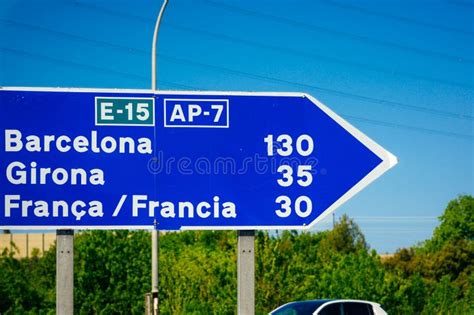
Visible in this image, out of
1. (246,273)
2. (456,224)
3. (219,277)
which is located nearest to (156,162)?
(246,273)

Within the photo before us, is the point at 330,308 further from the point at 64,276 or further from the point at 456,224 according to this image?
the point at 456,224

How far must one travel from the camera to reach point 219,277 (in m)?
53.7

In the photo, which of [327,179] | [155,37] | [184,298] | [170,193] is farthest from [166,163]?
[184,298]

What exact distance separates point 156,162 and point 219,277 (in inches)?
1867

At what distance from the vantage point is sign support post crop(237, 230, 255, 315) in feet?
21.3

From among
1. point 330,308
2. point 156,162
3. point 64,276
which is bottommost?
point 330,308

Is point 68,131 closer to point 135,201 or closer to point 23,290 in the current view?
point 135,201

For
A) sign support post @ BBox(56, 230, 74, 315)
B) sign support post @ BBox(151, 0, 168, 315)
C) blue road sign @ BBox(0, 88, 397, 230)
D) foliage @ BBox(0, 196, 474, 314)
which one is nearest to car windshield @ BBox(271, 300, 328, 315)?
sign support post @ BBox(151, 0, 168, 315)

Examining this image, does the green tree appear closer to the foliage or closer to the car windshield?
the foliage

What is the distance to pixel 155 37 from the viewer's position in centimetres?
3006

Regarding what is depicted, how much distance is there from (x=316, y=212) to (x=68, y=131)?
1.78 metres

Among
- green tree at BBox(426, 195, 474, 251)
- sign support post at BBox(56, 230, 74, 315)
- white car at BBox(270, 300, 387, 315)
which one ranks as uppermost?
green tree at BBox(426, 195, 474, 251)

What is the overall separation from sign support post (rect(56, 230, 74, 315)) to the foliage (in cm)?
3275

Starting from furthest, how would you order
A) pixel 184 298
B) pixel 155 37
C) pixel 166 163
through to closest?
pixel 184 298 < pixel 155 37 < pixel 166 163
